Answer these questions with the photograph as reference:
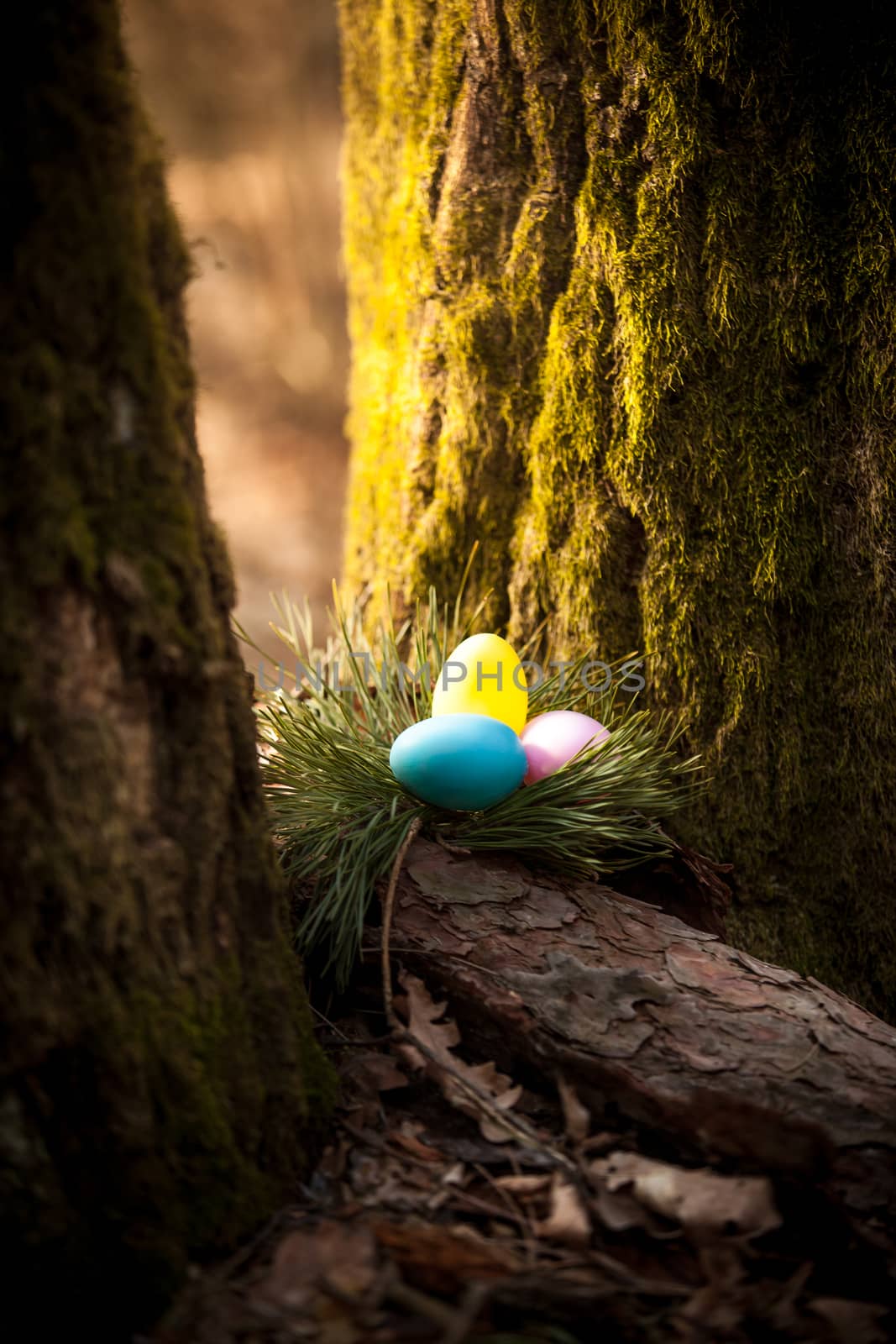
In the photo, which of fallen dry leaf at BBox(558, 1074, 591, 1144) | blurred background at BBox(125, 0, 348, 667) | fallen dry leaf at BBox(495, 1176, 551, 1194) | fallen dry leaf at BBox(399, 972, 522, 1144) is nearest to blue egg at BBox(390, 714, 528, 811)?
fallen dry leaf at BBox(399, 972, 522, 1144)

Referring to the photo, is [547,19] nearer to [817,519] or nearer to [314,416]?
[817,519]

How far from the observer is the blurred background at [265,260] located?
185 inches

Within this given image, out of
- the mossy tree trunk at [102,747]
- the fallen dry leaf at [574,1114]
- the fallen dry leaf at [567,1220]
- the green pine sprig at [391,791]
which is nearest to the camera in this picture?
the mossy tree trunk at [102,747]

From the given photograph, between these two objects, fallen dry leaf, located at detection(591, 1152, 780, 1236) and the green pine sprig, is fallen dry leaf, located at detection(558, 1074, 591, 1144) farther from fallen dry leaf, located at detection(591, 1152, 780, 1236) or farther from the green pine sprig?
the green pine sprig

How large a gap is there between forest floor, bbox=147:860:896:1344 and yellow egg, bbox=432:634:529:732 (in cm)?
54

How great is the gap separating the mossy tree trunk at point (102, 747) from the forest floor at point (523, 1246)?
8 centimetres

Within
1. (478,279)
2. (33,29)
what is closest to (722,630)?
(478,279)

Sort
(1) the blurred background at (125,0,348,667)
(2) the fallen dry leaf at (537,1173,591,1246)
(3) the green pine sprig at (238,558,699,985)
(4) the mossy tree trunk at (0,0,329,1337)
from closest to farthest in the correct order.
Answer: (4) the mossy tree trunk at (0,0,329,1337) < (2) the fallen dry leaf at (537,1173,591,1246) < (3) the green pine sprig at (238,558,699,985) < (1) the blurred background at (125,0,348,667)

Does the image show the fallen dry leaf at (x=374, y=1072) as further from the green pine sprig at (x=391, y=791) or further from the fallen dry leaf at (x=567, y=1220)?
the fallen dry leaf at (x=567, y=1220)

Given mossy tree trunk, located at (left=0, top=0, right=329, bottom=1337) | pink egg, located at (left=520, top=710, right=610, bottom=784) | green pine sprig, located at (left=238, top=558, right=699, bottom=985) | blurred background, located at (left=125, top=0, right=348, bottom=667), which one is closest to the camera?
mossy tree trunk, located at (left=0, top=0, right=329, bottom=1337)

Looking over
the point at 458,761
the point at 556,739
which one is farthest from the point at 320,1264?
the point at 556,739

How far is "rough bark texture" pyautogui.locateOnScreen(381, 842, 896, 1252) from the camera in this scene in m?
0.94

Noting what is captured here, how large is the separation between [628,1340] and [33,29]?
4.03ft

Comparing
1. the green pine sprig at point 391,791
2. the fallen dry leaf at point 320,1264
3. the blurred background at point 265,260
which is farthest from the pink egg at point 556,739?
the blurred background at point 265,260
